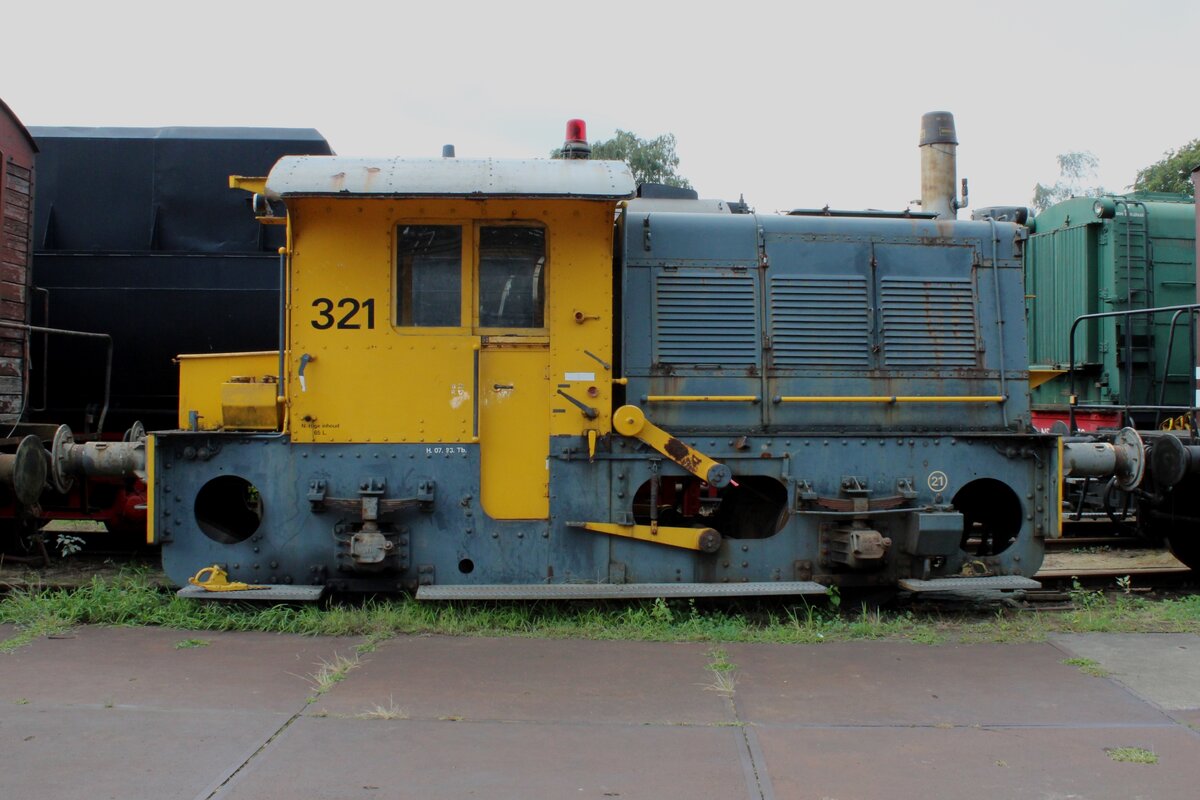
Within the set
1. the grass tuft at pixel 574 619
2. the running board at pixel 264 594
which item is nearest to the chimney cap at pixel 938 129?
the grass tuft at pixel 574 619

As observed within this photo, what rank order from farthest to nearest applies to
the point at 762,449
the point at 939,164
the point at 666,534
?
the point at 939,164 < the point at 762,449 < the point at 666,534

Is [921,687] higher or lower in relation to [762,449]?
lower

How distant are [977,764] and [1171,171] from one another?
37.5m

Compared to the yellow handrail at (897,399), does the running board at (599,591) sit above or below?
below

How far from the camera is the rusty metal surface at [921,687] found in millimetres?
4387

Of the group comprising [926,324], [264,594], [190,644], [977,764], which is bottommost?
[977,764]

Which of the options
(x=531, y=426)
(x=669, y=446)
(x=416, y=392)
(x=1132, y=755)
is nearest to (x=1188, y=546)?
(x=1132, y=755)

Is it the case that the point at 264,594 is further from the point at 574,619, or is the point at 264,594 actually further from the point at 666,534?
the point at 666,534

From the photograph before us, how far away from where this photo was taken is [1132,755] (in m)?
3.89

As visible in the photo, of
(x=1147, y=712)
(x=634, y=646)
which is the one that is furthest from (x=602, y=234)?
(x=1147, y=712)

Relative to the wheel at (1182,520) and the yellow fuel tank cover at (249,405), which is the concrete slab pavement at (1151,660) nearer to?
the wheel at (1182,520)

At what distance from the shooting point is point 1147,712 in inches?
176

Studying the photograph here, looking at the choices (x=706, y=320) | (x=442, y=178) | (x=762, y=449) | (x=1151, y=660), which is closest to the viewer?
(x=1151, y=660)

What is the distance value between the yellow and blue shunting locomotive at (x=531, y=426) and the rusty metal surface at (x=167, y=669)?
448 millimetres
